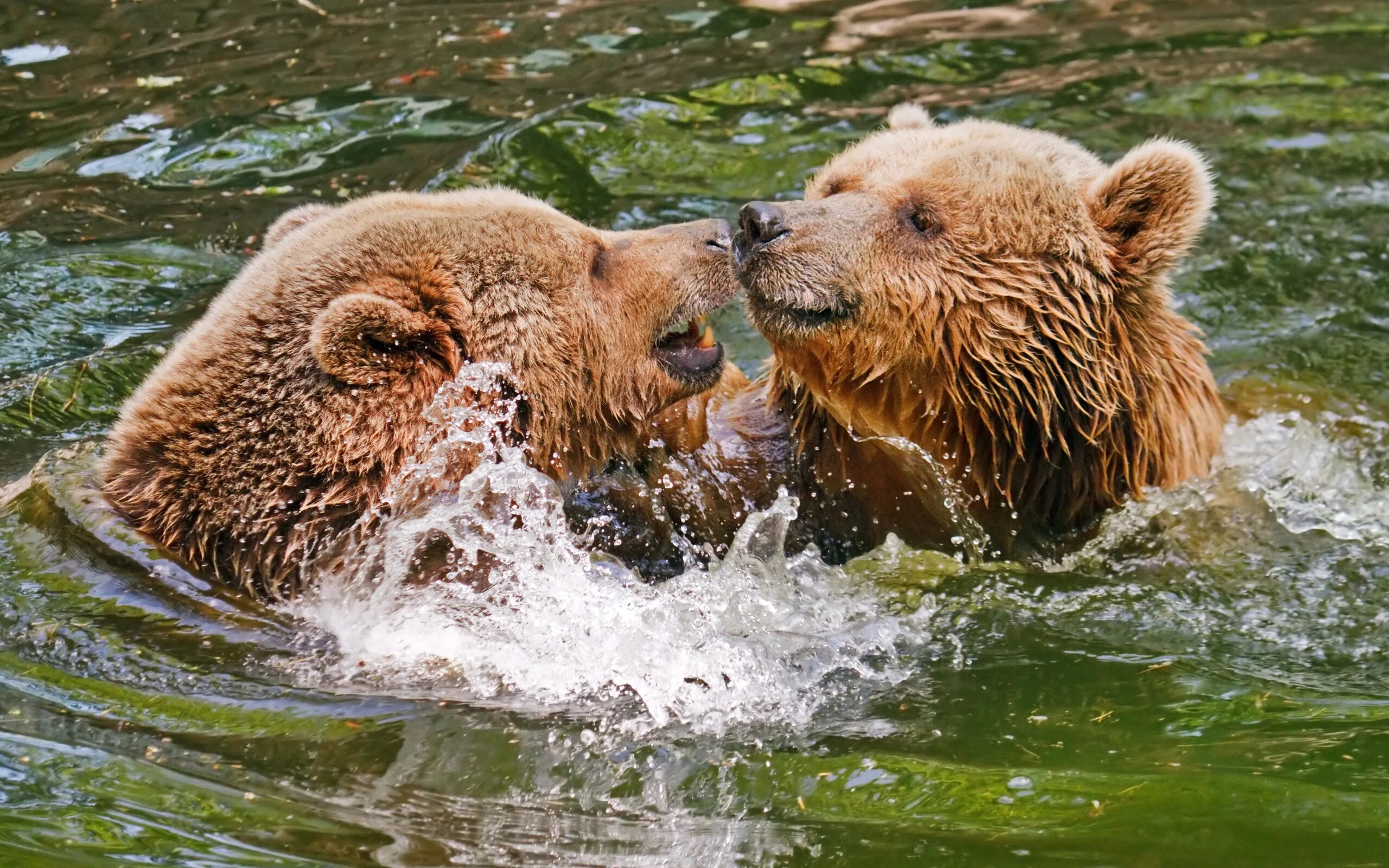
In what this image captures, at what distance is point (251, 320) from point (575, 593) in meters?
1.47

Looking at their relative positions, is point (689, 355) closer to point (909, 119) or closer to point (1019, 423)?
point (1019, 423)

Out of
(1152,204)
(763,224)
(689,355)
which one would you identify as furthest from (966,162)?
(689,355)

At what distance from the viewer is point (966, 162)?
5.43 m

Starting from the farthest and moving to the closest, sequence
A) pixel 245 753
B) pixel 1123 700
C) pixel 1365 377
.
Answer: pixel 1365 377
pixel 1123 700
pixel 245 753

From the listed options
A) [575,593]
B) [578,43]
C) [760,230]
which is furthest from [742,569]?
[578,43]

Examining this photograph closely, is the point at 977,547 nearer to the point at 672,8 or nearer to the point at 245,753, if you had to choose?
the point at 245,753

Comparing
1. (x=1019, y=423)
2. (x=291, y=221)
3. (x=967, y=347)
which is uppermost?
(x=291, y=221)

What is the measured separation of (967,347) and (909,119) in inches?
56.2

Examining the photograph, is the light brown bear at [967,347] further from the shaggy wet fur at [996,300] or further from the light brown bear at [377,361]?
the light brown bear at [377,361]

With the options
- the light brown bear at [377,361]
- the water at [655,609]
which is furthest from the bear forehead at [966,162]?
the water at [655,609]

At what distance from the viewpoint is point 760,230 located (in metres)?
5.18

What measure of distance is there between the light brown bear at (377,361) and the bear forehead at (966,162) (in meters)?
0.80

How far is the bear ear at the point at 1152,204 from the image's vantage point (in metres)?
5.17

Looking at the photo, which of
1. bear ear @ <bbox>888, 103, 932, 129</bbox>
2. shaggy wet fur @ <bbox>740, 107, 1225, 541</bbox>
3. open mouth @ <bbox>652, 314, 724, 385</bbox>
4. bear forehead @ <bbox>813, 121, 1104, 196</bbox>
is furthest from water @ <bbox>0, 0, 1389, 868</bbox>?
bear ear @ <bbox>888, 103, 932, 129</bbox>
